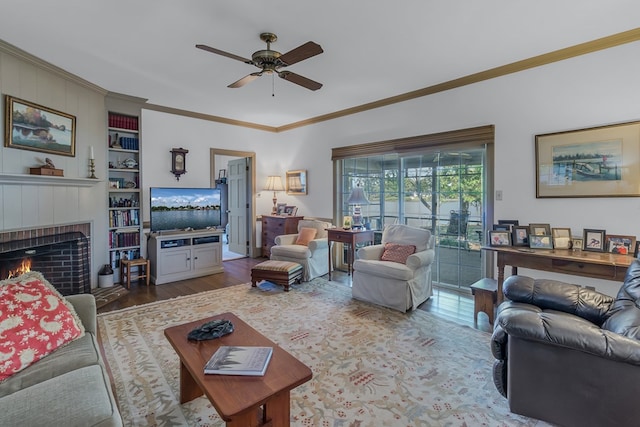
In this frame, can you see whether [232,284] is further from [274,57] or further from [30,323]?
[274,57]

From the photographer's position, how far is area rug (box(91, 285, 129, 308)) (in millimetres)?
3602

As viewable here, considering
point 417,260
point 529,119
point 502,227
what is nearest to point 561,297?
point 502,227

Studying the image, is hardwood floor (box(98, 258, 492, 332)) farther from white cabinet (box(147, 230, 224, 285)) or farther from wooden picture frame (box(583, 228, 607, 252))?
wooden picture frame (box(583, 228, 607, 252))

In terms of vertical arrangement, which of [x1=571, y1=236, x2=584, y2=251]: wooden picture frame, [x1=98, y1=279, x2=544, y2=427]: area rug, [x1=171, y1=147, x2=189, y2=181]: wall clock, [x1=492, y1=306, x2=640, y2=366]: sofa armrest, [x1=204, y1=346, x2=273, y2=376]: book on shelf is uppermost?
[x1=171, y1=147, x2=189, y2=181]: wall clock

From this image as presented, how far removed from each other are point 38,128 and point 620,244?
5.72 meters

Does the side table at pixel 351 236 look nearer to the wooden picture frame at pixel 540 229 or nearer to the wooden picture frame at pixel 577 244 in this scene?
the wooden picture frame at pixel 540 229

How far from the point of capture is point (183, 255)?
4.64m

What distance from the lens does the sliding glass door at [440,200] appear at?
3889 mm

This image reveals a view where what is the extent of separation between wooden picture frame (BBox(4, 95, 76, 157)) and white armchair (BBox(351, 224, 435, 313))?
3.70 metres

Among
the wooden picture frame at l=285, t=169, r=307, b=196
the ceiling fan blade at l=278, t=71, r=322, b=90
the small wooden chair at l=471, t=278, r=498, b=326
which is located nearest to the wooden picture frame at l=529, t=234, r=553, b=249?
the small wooden chair at l=471, t=278, r=498, b=326

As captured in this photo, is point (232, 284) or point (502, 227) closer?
point (502, 227)

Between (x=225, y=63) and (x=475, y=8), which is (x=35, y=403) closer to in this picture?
(x=225, y=63)

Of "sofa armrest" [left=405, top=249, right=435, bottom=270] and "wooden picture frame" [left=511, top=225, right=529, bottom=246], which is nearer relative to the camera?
"wooden picture frame" [left=511, top=225, right=529, bottom=246]

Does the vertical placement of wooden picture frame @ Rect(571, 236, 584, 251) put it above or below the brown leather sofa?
above
